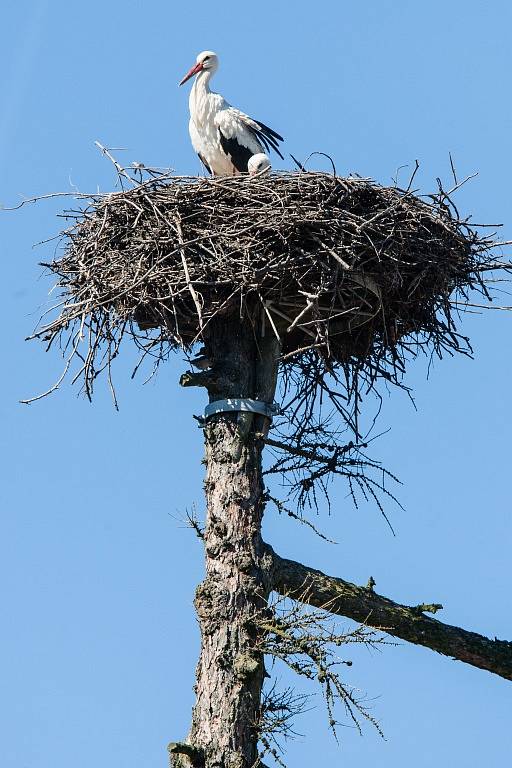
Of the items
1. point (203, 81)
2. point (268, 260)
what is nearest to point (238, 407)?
point (268, 260)

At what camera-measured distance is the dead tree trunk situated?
327 inches

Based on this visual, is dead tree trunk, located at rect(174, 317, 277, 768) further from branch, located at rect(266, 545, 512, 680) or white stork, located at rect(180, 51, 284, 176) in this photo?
white stork, located at rect(180, 51, 284, 176)

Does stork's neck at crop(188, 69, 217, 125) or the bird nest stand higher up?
stork's neck at crop(188, 69, 217, 125)

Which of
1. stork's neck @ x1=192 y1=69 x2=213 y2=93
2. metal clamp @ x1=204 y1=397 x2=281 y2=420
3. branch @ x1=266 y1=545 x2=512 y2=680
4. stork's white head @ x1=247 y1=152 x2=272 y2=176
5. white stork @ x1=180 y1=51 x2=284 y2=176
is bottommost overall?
branch @ x1=266 y1=545 x2=512 y2=680

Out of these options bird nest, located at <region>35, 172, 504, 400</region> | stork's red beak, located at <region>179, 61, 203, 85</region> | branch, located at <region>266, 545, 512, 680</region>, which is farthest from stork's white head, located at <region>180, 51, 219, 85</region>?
branch, located at <region>266, 545, 512, 680</region>

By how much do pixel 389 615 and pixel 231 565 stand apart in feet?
3.57

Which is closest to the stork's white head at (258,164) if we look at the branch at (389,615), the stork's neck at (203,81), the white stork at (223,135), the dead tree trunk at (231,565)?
the white stork at (223,135)

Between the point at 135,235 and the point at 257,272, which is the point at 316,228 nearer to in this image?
the point at 257,272

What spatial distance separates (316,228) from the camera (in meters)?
9.03

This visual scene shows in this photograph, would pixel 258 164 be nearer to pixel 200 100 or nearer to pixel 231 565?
pixel 200 100

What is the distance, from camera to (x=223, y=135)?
12.0 m

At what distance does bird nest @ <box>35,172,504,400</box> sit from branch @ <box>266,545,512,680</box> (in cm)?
140

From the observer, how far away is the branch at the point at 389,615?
29.2ft

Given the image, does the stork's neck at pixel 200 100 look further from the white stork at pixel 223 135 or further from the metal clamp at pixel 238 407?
the metal clamp at pixel 238 407
